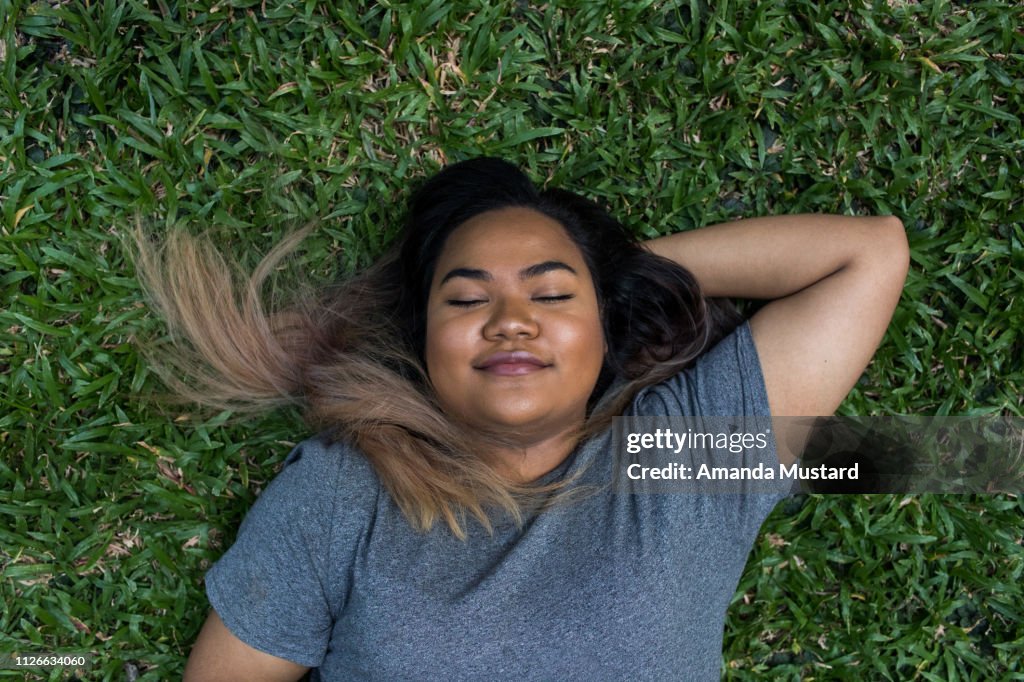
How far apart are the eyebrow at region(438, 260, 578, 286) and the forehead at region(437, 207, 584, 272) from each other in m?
0.02

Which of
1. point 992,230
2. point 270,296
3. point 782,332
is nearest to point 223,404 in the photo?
point 270,296

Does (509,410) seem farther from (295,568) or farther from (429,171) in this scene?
(429,171)

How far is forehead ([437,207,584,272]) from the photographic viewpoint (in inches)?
91.5

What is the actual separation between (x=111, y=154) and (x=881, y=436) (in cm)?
270

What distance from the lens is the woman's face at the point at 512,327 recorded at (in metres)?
2.19

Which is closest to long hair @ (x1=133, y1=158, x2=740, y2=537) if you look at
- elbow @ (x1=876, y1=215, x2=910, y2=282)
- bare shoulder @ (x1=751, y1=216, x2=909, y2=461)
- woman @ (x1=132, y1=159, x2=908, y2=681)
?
woman @ (x1=132, y1=159, x2=908, y2=681)

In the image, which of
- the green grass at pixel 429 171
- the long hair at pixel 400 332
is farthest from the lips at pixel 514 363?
the green grass at pixel 429 171

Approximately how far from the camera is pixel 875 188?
2820 millimetres

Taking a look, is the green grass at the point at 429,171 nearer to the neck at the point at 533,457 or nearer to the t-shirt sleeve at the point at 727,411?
the t-shirt sleeve at the point at 727,411

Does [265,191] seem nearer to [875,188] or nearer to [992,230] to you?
[875,188]

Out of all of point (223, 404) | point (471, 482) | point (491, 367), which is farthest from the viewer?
point (223, 404)

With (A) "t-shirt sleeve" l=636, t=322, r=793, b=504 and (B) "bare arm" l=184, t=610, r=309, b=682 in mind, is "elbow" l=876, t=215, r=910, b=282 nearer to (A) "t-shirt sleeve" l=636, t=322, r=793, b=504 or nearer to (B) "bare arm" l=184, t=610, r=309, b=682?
(A) "t-shirt sleeve" l=636, t=322, r=793, b=504

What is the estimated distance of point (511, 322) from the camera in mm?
2182

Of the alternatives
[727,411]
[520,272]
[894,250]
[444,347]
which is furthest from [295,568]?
[894,250]
